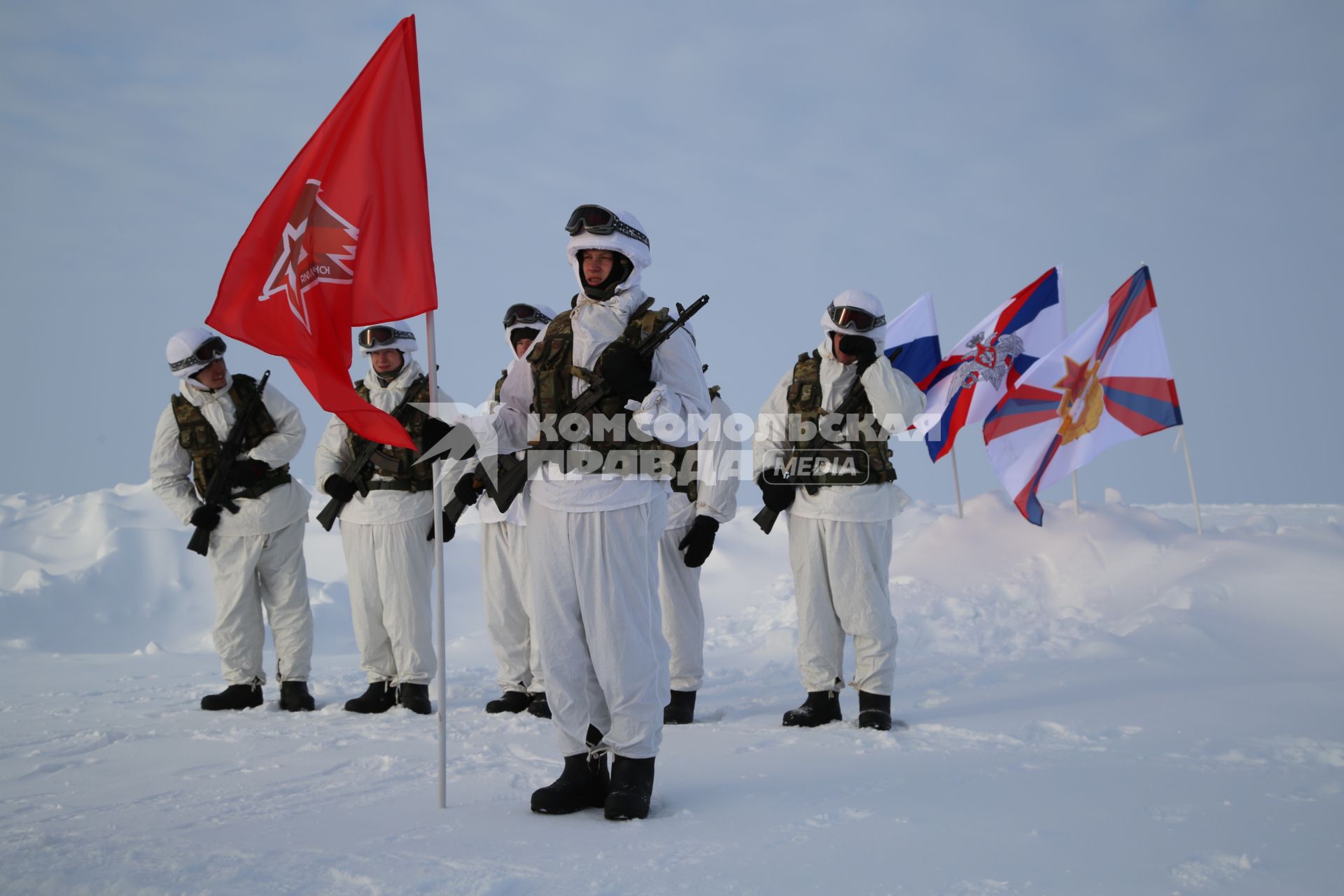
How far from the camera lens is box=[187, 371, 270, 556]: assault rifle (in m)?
6.18

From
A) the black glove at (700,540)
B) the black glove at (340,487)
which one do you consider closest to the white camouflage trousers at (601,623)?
the black glove at (700,540)

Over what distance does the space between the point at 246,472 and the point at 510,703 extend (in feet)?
7.06

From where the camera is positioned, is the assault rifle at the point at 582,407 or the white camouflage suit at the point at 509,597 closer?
the assault rifle at the point at 582,407

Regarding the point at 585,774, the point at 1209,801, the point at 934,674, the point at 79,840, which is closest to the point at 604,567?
the point at 585,774

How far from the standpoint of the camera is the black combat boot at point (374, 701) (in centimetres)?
604

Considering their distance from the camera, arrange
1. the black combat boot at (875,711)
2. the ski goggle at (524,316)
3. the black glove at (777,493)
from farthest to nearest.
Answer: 1. the ski goggle at (524,316)
2. the black glove at (777,493)
3. the black combat boot at (875,711)

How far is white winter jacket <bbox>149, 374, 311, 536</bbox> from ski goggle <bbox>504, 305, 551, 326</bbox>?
149cm

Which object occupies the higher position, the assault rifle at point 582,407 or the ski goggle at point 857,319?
the ski goggle at point 857,319

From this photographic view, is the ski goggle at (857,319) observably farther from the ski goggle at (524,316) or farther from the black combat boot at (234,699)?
the black combat boot at (234,699)

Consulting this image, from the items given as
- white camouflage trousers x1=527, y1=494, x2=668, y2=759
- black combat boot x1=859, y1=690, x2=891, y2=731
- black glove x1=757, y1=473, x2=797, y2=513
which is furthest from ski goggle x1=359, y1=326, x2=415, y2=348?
black combat boot x1=859, y1=690, x2=891, y2=731

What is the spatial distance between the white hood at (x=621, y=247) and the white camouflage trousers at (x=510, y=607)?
2.68 meters

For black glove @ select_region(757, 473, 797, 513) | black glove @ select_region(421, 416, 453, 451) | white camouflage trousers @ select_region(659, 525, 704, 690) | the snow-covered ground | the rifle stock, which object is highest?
black glove @ select_region(421, 416, 453, 451)

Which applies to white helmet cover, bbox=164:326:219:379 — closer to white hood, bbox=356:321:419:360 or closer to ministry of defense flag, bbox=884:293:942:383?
white hood, bbox=356:321:419:360

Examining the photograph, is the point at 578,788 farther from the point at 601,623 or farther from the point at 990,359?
the point at 990,359
